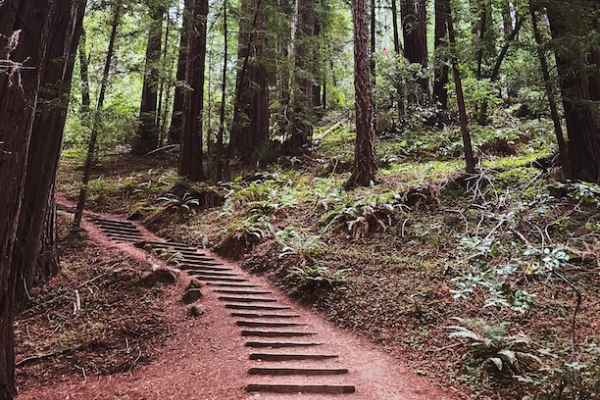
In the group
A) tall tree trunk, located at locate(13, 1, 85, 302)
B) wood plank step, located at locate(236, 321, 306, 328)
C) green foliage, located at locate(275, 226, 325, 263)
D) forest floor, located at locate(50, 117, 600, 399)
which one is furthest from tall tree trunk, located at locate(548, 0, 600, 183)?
tall tree trunk, located at locate(13, 1, 85, 302)

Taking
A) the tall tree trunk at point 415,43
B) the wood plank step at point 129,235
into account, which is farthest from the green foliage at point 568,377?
the tall tree trunk at point 415,43

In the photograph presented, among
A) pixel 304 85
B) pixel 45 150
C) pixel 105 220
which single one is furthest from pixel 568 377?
pixel 304 85

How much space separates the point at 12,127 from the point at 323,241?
19.4 feet

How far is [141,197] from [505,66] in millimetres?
12072

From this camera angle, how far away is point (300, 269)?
24.2 ft

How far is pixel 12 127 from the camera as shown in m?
3.75

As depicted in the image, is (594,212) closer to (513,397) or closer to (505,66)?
(513,397)

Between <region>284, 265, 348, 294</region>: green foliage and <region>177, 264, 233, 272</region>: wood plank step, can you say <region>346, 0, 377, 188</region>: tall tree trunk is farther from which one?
<region>177, 264, 233, 272</region>: wood plank step

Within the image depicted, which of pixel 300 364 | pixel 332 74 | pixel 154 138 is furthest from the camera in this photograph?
pixel 332 74

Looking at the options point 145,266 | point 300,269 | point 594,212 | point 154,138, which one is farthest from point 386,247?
point 154,138

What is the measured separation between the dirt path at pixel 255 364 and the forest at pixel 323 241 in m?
0.03

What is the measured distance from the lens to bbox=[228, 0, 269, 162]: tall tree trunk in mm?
12359

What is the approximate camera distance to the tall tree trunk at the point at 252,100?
1236 centimetres

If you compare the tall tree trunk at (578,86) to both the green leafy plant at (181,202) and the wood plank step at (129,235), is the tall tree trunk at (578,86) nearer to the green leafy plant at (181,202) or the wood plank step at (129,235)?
the green leafy plant at (181,202)
